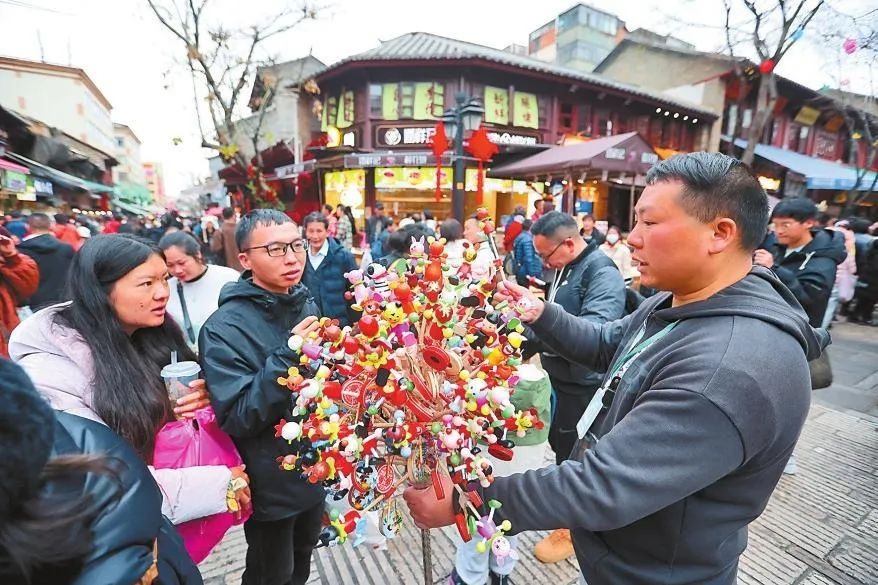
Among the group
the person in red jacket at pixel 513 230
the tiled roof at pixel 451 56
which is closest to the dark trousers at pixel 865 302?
the person in red jacket at pixel 513 230

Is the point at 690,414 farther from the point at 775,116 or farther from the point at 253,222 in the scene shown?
the point at 775,116

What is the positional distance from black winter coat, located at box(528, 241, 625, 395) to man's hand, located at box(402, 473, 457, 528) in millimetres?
1589

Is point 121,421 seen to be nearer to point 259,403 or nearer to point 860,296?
point 259,403

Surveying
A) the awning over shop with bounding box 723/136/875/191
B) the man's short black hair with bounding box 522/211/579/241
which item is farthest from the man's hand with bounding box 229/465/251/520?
the awning over shop with bounding box 723/136/875/191

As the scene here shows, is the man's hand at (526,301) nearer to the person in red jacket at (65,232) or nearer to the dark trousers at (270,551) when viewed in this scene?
the dark trousers at (270,551)

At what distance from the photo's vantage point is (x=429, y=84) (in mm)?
14680

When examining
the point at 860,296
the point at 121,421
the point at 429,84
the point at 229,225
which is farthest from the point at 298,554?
the point at 429,84

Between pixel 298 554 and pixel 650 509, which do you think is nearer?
pixel 650 509

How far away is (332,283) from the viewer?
455 cm

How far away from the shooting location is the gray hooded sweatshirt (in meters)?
1.00

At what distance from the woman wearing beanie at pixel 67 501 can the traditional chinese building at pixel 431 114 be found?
528 inches

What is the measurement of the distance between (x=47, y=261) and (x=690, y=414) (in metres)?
6.23

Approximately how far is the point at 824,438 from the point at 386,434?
496 centimetres

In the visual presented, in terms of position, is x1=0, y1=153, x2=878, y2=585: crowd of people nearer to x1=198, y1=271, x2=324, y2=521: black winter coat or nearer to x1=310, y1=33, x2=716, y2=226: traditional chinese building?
x1=198, y1=271, x2=324, y2=521: black winter coat
